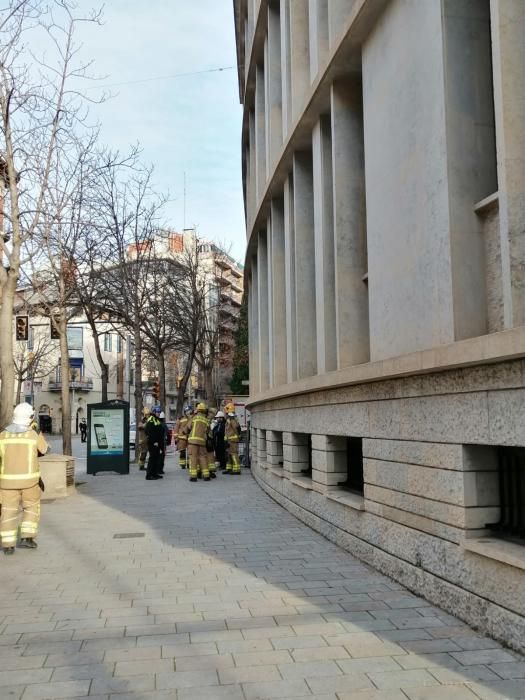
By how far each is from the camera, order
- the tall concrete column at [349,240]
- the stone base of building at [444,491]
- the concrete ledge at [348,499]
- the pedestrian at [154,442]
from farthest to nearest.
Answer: the pedestrian at [154,442]
the tall concrete column at [349,240]
the concrete ledge at [348,499]
the stone base of building at [444,491]

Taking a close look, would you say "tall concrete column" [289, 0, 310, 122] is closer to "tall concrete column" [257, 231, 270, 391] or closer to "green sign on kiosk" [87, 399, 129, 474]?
"tall concrete column" [257, 231, 270, 391]

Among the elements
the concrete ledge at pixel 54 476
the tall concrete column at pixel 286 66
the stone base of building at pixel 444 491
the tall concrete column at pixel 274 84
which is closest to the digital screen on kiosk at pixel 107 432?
the concrete ledge at pixel 54 476

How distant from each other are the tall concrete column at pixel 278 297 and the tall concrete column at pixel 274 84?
1.04 meters

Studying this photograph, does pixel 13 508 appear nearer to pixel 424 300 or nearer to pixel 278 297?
pixel 424 300

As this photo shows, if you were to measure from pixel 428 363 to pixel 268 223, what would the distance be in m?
11.3

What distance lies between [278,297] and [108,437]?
784 cm

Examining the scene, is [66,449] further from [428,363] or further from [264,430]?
[428,363]

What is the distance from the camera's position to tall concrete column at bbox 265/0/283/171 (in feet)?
49.2

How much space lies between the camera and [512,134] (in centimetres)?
503

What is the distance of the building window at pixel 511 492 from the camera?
5215 mm

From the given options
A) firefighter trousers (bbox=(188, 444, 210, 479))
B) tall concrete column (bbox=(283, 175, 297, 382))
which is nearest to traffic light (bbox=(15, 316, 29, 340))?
firefighter trousers (bbox=(188, 444, 210, 479))

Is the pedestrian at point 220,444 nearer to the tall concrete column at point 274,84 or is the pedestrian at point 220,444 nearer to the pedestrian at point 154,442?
the pedestrian at point 154,442

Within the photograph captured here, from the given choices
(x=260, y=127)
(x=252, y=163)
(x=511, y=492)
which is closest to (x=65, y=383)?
(x=260, y=127)

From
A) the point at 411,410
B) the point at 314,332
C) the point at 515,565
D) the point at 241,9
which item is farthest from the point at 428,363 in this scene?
the point at 241,9
